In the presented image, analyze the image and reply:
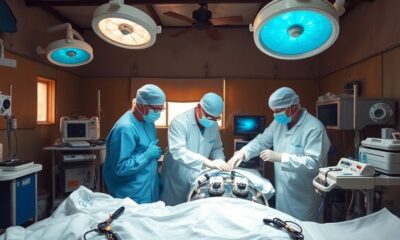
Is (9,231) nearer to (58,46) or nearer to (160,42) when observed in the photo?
(58,46)

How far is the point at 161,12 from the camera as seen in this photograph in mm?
4078

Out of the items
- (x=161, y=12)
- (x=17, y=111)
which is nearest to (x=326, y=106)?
(x=161, y=12)

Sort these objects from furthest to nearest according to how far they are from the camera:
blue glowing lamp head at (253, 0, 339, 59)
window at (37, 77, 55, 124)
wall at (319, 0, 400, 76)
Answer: window at (37, 77, 55, 124), wall at (319, 0, 400, 76), blue glowing lamp head at (253, 0, 339, 59)

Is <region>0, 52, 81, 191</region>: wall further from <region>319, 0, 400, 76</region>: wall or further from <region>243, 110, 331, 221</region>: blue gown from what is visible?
<region>319, 0, 400, 76</region>: wall

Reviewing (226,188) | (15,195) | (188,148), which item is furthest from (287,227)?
(15,195)

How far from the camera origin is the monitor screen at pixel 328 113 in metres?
2.83

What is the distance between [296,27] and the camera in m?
1.10

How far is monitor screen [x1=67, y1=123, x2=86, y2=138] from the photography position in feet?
12.0

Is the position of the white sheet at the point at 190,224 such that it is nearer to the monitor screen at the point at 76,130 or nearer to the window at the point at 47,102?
the monitor screen at the point at 76,130

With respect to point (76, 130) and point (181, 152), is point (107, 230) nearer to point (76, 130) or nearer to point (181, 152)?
point (181, 152)

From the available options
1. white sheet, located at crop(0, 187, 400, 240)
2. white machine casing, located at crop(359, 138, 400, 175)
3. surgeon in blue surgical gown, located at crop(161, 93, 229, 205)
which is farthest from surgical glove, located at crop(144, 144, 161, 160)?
white machine casing, located at crop(359, 138, 400, 175)

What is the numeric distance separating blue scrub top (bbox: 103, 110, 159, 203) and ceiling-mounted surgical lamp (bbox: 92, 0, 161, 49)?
2.59ft

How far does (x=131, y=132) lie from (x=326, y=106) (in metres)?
2.15

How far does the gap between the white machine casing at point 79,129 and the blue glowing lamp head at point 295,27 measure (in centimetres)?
308
